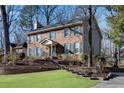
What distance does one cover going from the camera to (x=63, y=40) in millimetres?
43844

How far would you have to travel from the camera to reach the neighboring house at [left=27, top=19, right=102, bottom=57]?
4069 cm

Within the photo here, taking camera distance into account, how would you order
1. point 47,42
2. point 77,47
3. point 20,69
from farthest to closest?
point 47,42 → point 77,47 → point 20,69

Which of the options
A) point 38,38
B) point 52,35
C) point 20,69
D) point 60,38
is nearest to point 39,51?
point 38,38

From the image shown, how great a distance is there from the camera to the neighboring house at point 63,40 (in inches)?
1602

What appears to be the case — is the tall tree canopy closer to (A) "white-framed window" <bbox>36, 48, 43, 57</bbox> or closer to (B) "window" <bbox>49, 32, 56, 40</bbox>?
(B) "window" <bbox>49, 32, 56, 40</bbox>

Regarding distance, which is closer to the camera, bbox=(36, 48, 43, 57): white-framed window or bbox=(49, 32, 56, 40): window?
bbox=(49, 32, 56, 40): window


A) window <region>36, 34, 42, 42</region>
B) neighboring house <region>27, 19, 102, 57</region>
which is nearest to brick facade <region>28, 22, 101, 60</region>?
neighboring house <region>27, 19, 102, 57</region>

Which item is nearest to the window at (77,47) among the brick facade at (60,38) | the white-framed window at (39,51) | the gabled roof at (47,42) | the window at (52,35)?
the brick facade at (60,38)

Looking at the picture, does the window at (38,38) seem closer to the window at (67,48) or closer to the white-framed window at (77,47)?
the window at (67,48)

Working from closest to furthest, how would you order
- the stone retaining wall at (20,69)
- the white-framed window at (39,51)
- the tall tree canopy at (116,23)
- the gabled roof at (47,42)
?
1. the stone retaining wall at (20,69)
2. the tall tree canopy at (116,23)
3. the gabled roof at (47,42)
4. the white-framed window at (39,51)

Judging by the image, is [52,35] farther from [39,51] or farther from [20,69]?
[20,69]
